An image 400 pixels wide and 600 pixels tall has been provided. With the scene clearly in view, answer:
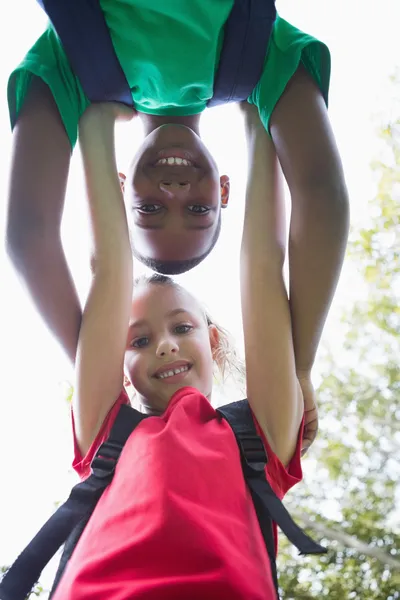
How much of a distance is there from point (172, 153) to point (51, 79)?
7.3 inches

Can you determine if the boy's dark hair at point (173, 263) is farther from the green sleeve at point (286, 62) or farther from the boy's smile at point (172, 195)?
the green sleeve at point (286, 62)

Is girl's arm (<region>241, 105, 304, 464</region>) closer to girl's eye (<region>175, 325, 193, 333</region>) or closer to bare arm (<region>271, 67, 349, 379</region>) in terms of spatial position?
bare arm (<region>271, 67, 349, 379</region>)

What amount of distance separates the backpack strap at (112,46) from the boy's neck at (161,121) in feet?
0.27

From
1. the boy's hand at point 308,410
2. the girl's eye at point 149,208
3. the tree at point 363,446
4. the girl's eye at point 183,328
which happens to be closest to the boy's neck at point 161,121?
the girl's eye at point 149,208

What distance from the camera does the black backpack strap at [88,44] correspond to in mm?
863

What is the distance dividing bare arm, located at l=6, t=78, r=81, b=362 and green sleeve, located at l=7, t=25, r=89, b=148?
1 cm

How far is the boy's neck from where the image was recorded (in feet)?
3.35

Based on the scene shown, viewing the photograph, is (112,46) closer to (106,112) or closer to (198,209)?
(106,112)

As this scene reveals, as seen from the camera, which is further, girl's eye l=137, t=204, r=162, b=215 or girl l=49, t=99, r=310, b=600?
girl's eye l=137, t=204, r=162, b=215

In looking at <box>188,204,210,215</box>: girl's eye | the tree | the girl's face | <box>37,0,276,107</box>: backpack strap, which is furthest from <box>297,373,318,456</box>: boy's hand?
the tree

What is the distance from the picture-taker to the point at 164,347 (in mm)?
975

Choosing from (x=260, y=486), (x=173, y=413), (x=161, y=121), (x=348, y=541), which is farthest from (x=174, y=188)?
(x=348, y=541)

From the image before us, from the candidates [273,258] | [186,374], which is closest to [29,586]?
[186,374]

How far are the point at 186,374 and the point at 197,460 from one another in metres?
0.21
